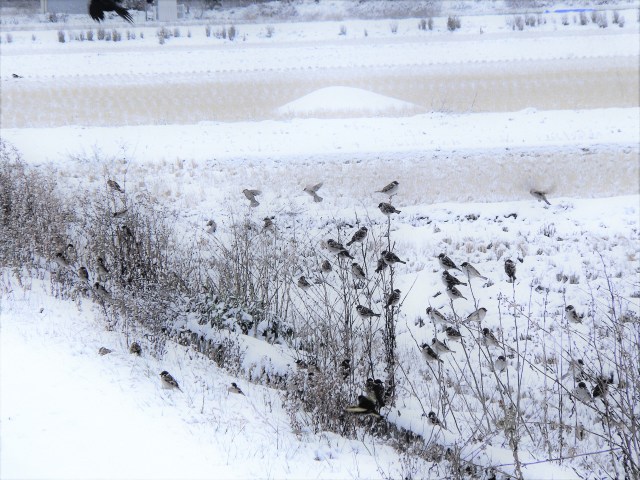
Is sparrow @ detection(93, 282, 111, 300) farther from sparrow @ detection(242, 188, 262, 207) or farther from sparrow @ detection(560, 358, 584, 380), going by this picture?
sparrow @ detection(560, 358, 584, 380)

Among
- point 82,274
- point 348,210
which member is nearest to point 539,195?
point 348,210

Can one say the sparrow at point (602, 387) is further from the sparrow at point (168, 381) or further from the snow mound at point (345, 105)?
the snow mound at point (345, 105)

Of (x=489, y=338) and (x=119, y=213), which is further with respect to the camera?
(x=119, y=213)

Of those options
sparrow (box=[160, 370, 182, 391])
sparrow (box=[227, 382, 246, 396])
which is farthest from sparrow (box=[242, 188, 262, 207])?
sparrow (box=[160, 370, 182, 391])

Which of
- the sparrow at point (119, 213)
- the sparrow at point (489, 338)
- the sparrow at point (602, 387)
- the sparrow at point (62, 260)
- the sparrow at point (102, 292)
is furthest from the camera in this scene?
the sparrow at point (119, 213)

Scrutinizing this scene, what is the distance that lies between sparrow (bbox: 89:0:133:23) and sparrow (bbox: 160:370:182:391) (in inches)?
145

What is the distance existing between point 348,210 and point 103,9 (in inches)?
255

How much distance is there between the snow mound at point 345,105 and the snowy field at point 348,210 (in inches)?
4.5

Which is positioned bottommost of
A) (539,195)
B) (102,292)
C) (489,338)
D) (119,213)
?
(489,338)

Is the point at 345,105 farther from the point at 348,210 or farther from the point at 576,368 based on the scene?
the point at 576,368

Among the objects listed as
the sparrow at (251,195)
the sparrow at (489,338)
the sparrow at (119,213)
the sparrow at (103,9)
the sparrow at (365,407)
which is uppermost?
the sparrow at (103,9)

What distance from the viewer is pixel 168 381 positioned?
22.9ft

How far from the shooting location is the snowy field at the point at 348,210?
6508 millimetres

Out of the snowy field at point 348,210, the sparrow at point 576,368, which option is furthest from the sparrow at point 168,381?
the sparrow at point 576,368
